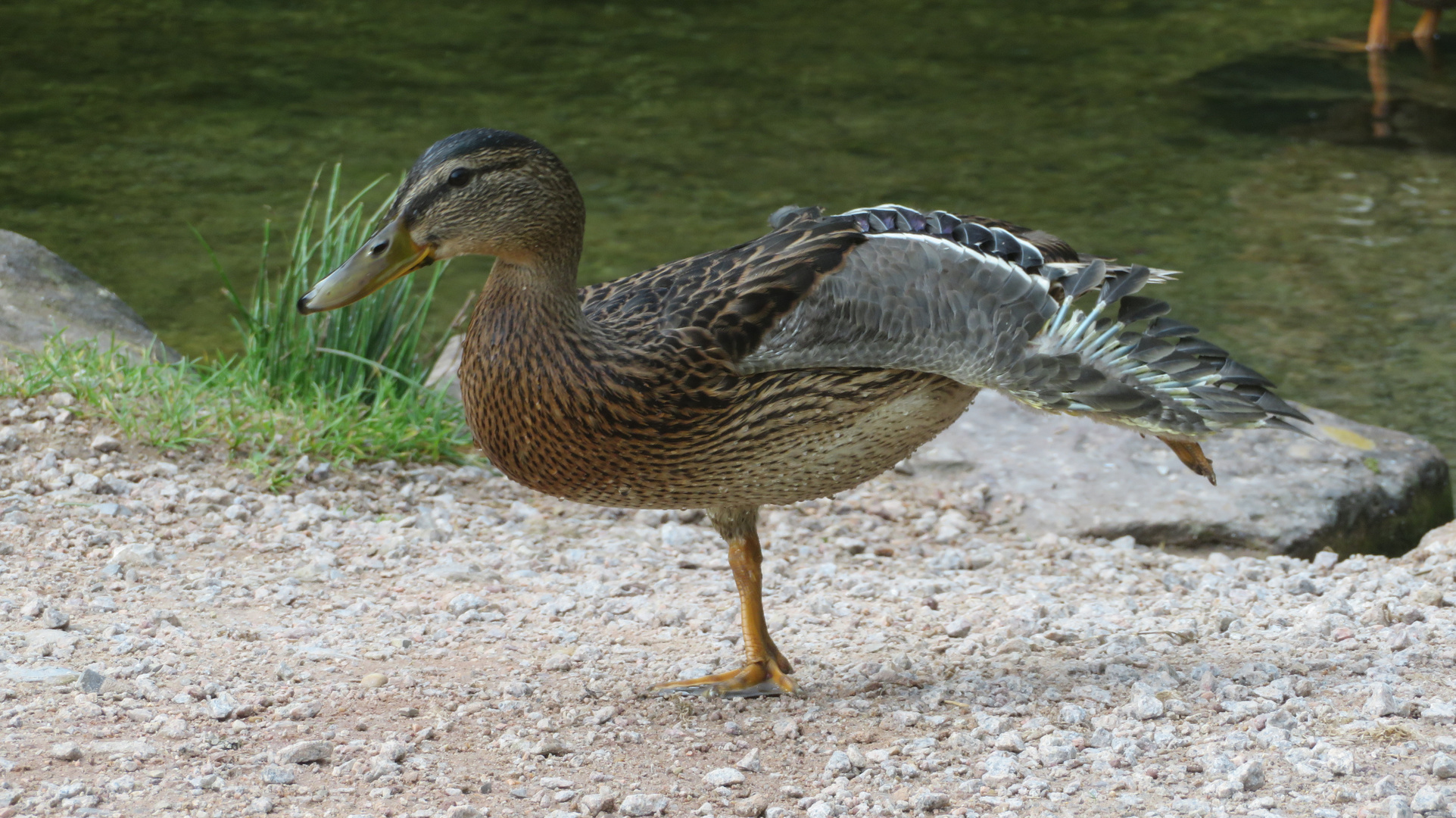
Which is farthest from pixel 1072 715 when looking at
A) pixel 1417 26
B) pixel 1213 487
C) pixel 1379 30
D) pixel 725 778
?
pixel 1417 26

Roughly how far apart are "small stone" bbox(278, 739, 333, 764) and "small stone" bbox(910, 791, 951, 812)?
130 cm

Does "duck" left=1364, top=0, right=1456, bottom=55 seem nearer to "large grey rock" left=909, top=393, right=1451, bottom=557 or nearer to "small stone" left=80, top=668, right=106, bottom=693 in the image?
"large grey rock" left=909, top=393, right=1451, bottom=557

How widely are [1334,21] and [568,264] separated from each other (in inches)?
498

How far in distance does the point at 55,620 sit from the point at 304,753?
104 centimetres

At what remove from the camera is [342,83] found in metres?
11.6

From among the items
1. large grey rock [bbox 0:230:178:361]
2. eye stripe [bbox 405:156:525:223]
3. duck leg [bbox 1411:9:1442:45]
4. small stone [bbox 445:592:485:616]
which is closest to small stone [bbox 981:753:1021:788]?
small stone [bbox 445:592:485:616]

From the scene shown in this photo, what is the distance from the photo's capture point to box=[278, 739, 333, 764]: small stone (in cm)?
329

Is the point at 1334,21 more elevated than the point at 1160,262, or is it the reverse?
the point at 1334,21

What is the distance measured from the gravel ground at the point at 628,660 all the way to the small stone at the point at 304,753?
1 cm

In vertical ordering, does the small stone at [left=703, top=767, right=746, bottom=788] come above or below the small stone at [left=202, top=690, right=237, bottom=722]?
below

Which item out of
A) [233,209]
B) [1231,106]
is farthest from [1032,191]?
[233,209]

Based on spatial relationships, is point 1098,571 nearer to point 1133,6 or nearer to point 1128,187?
point 1128,187

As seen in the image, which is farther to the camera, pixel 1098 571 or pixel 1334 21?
pixel 1334 21

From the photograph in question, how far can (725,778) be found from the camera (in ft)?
11.1
